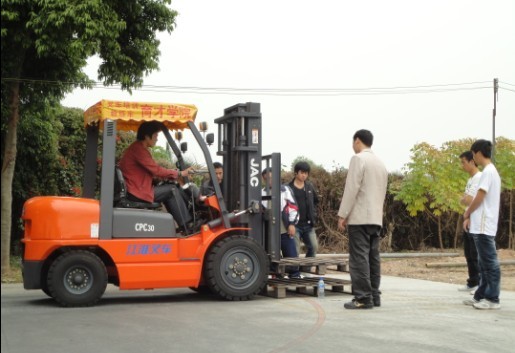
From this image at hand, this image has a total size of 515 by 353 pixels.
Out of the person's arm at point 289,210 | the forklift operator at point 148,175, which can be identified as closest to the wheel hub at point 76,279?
the forklift operator at point 148,175

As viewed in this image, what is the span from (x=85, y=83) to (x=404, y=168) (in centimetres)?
1004

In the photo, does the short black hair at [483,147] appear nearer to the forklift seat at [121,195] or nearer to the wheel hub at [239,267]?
the wheel hub at [239,267]

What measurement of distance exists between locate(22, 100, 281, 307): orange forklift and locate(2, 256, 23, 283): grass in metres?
3.37

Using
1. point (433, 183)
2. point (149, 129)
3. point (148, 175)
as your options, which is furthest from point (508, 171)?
point (148, 175)

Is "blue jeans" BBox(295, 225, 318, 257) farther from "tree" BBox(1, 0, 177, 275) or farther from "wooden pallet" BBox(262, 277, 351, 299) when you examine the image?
"tree" BBox(1, 0, 177, 275)

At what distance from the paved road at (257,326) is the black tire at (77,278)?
0.20 meters

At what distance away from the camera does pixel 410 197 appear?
18.9 metres

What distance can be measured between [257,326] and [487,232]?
10.1ft

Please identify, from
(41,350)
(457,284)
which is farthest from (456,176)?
(41,350)

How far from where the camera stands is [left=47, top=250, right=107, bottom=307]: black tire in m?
7.95

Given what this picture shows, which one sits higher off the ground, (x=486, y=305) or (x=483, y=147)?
(x=483, y=147)

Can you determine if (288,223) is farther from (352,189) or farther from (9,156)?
(9,156)

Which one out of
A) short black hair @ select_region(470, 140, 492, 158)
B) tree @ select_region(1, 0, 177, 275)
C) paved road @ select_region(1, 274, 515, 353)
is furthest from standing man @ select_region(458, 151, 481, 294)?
tree @ select_region(1, 0, 177, 275)

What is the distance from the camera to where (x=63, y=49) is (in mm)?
11586
